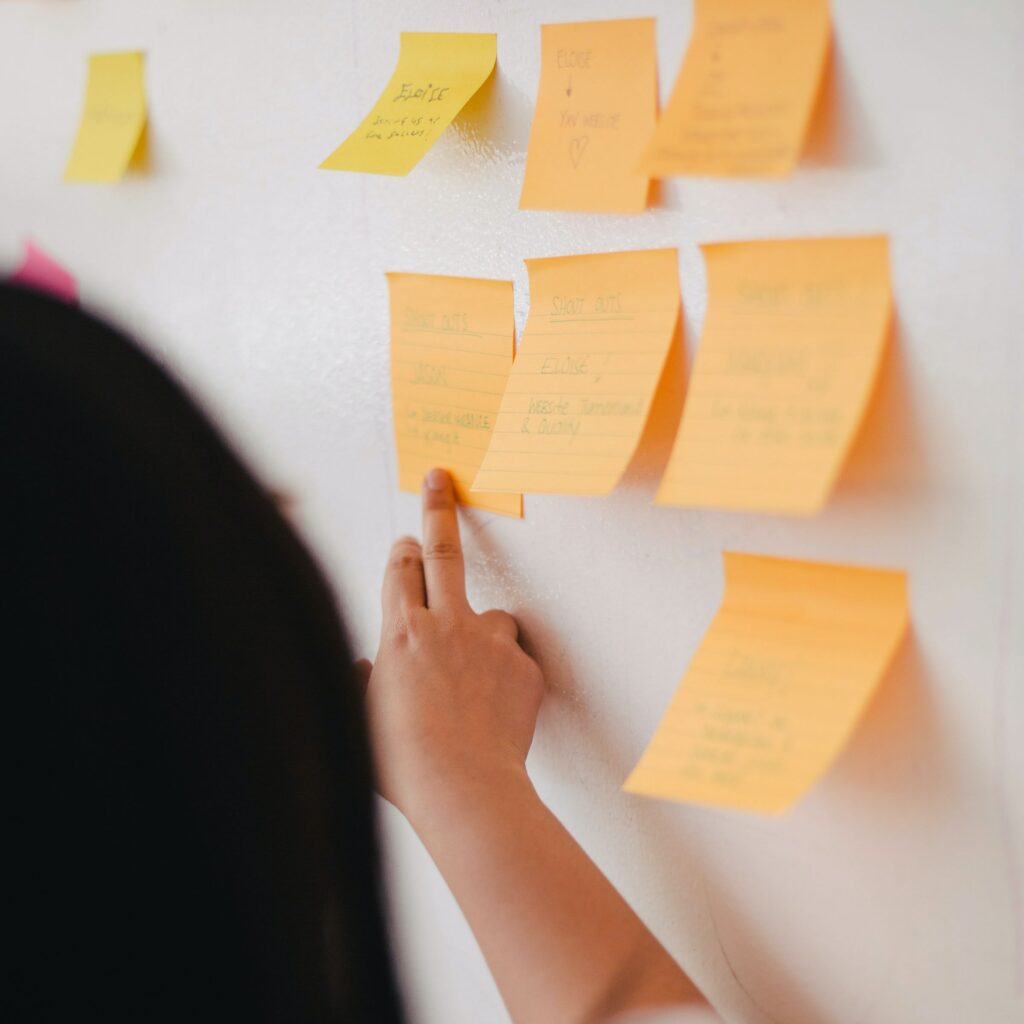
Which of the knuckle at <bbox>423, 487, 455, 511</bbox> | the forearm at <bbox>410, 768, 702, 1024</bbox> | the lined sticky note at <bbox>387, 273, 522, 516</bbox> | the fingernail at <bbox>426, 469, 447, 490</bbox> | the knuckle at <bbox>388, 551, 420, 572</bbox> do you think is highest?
the lined sticky note at <bbox>387, 273, 522, 516</bbox>

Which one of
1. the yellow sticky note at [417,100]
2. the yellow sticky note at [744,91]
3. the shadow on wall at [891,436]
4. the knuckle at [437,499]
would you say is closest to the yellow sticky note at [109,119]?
the yellow sticky note at [417,100]

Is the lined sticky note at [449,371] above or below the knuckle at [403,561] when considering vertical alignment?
above

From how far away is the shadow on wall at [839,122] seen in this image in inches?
19.5

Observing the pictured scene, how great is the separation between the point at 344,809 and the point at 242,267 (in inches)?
17.8

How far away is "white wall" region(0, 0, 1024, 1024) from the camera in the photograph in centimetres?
49

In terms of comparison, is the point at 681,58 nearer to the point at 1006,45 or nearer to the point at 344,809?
the point at 1006,45

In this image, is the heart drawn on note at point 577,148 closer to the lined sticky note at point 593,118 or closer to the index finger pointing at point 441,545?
the lined sticky note at point 593,118

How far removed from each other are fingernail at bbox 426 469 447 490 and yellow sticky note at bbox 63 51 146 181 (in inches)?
15.7

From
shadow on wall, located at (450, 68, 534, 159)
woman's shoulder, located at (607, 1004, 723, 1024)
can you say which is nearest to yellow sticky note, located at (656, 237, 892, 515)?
shadow on wall, located at (450, 68, 534, 159)

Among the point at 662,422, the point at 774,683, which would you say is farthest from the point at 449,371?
the point at 774,683

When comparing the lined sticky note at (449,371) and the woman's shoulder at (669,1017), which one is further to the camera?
the lined sticky note at (449,371)

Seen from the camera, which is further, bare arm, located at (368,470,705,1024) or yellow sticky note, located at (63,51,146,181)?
yellow sticky note, located at (63,51,146,181)

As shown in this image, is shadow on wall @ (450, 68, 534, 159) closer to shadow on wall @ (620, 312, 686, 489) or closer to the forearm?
shadow on wall @ (620, 312, 686, 489)

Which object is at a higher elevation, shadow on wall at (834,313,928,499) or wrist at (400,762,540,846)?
shadow on wall at (834,313,928,499)
